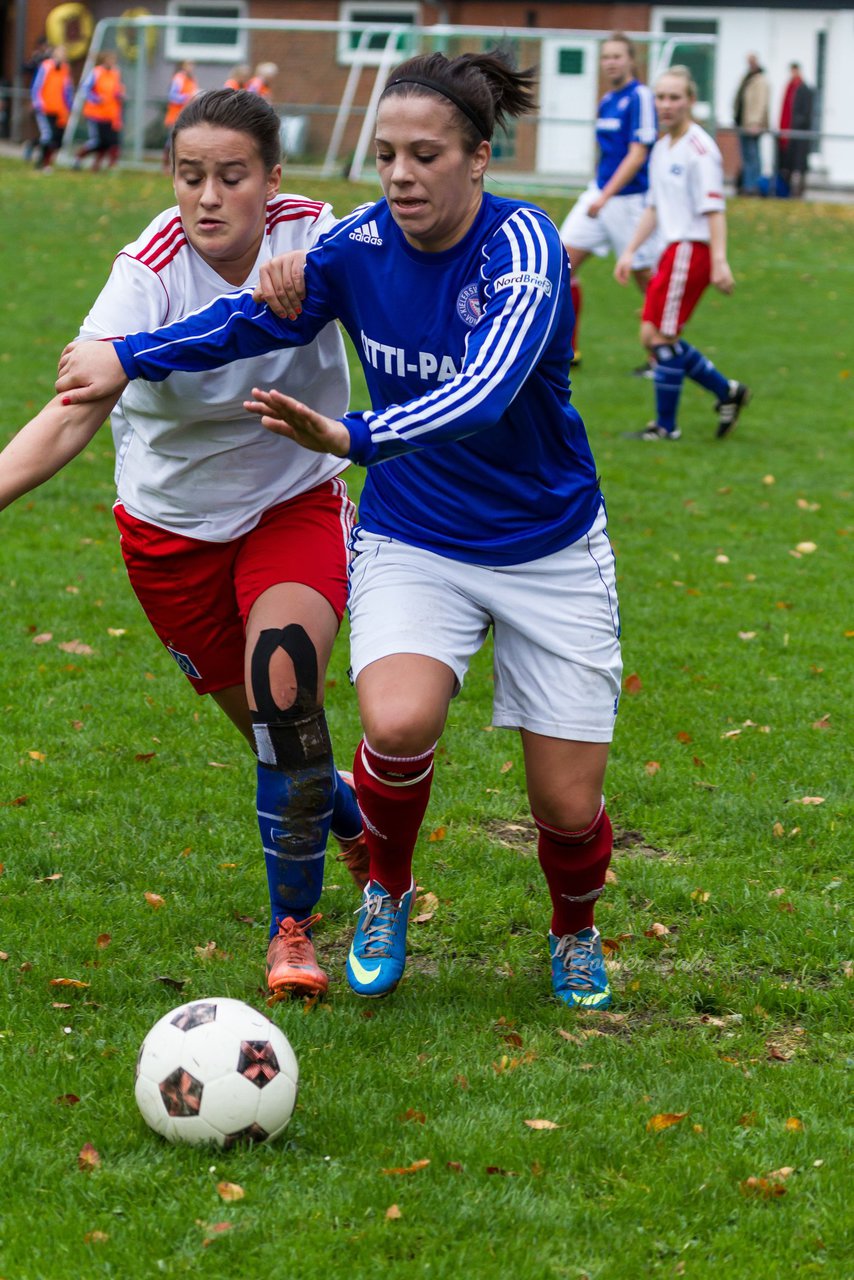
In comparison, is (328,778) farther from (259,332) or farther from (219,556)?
(259,332)

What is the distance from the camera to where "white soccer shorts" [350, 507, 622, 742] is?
3715mm

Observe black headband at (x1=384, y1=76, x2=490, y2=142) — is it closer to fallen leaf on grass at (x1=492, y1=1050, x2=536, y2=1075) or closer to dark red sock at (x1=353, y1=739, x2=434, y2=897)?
dark red sock at (x1=353, y1=739, x2=434, y2=897)

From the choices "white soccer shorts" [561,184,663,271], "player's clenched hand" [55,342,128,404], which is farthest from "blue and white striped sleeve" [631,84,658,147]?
"player's clenched hand" [55,342,128,404]

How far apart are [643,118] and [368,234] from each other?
9212 millimetres

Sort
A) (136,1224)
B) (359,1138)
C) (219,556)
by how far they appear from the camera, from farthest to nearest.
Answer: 1. (219,556)
2. (359,1138)
3. (136,1224)

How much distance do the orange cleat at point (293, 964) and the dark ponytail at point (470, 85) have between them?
1889mm

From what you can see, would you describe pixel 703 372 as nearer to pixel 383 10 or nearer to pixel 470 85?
pixel 470 85

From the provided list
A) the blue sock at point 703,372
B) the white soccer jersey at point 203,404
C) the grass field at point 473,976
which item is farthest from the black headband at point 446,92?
the blue sock at point 703,372

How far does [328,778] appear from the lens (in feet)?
12.7

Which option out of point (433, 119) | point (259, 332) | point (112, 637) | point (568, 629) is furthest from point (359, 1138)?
point (112, 637)

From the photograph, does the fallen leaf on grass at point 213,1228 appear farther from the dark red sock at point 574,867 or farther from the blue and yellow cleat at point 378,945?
the dark red sock at point 574,867

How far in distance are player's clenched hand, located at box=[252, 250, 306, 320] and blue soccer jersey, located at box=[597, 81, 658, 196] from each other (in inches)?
354

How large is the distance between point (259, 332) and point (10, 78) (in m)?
35.1

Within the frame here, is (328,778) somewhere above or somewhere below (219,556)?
below
